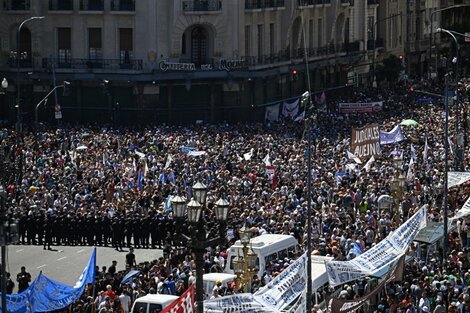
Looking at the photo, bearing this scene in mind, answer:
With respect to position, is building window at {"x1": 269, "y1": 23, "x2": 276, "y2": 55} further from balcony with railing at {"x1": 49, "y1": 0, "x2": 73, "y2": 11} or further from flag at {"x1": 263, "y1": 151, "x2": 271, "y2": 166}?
flag at {"x1": 263, "y1": 151, "x2": 271, "y2": 166}

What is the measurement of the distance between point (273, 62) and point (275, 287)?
50751 millimetres

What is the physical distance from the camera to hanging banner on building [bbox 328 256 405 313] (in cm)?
3422

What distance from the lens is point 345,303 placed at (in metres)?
34.4

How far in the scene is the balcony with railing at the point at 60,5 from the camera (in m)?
79.1

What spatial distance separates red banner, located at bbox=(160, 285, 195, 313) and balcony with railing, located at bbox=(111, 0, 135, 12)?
48.9 m

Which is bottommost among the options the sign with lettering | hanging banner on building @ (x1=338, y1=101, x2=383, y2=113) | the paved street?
the paved street

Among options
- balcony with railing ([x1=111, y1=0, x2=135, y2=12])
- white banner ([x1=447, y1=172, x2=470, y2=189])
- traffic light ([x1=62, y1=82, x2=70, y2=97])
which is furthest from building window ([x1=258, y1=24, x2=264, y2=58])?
white banner ([x1=447, y1=172, x2=470, y2=189])

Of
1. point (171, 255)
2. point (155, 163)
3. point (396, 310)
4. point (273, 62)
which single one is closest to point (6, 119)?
point (273, 62)

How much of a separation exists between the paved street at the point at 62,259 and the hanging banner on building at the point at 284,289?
36.8 ft

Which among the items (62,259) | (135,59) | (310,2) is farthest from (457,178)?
(310,2)

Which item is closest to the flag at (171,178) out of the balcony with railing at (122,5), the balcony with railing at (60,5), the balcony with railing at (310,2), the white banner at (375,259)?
the white banner at (375,259)

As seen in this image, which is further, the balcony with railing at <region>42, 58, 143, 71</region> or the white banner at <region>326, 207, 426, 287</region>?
the balcony with railing at <region>42, 58, 143, 71</region>

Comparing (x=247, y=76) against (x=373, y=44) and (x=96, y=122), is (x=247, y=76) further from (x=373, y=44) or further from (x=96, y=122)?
(x=373, y=44)

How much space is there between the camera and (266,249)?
1624 inches
